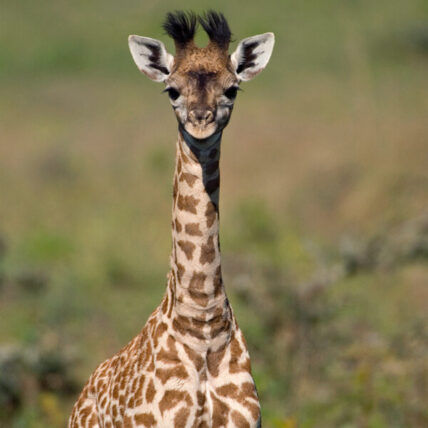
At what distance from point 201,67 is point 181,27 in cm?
33

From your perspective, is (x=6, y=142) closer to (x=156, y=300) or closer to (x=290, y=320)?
(x=156, y=300)

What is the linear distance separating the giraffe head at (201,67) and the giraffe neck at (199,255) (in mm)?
266

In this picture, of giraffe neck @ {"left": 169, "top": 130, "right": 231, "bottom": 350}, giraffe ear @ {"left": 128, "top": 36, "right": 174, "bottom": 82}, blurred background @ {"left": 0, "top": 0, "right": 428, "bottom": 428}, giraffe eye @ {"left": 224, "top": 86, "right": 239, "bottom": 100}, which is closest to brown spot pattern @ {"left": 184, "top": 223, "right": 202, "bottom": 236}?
giraffe neck @ {"left": 169, "top": 130, "right": 231, "bottom": 350}

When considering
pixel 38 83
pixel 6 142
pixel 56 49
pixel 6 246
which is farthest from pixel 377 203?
pixel 56 49

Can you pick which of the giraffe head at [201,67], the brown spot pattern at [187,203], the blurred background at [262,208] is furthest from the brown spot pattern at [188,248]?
the blurred background at [262,208]

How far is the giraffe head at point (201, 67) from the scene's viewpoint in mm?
5070

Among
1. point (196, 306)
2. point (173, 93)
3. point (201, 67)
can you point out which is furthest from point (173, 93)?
point (196, 306)

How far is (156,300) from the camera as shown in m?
13.4

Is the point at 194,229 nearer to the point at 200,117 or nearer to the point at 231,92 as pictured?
the point at 200,117

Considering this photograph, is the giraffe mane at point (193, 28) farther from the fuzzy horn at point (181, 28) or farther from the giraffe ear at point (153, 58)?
the giraffe ear at point (153, 58)

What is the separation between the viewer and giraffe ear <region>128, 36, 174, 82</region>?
5.65 metres

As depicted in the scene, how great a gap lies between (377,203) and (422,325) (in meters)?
8.07

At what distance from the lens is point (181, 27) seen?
214 inches

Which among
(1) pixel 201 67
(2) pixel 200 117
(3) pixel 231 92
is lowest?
(2) pixel 200 117
